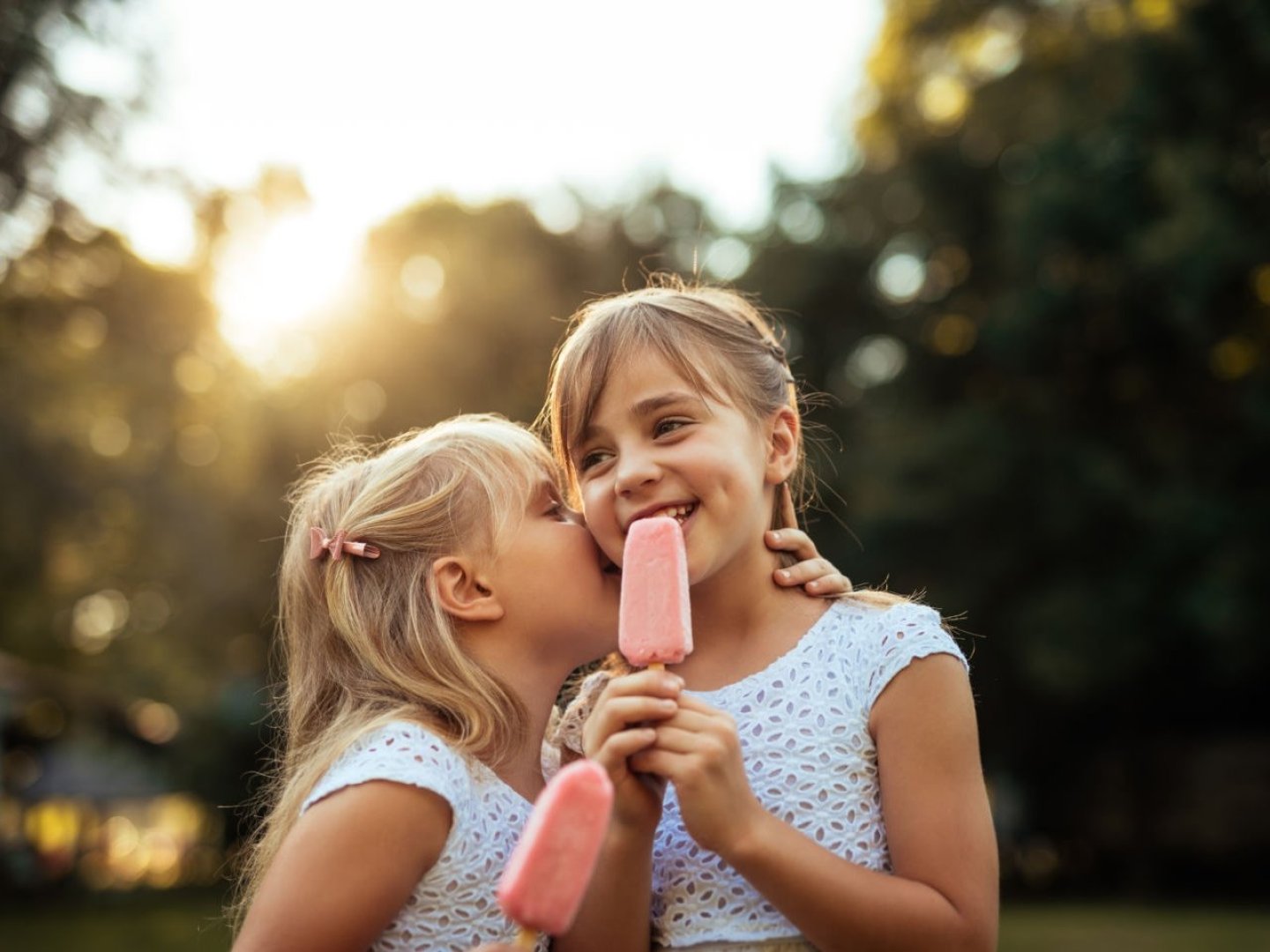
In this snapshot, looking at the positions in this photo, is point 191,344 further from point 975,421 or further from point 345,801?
point 345,801

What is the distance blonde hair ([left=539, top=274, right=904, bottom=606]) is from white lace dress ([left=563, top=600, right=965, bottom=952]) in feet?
0.73

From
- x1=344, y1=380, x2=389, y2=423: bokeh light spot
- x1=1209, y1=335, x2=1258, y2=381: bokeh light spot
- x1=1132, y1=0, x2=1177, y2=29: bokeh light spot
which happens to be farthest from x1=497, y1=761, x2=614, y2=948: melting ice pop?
x1=344, y1=380, x2=389, y2=423: bokeh light spot

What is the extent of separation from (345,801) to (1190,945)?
15.4 m

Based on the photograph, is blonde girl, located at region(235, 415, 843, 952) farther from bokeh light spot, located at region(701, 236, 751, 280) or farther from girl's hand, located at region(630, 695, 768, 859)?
bokeh light spot, located at region(701, 236, 751, 280)

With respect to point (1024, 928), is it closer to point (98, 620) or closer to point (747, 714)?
point (747, 714)

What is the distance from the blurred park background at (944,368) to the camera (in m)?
18.2

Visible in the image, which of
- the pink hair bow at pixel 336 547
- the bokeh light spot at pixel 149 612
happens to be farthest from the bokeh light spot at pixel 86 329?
the bokeh light spot at pixel 149 612

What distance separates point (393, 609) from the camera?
3465 millimetres

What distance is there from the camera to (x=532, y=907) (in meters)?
2.47

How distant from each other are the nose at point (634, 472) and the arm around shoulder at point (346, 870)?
0.80 meters

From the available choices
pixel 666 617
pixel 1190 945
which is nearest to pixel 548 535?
pixel 666 617

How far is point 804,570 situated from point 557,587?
0.62m

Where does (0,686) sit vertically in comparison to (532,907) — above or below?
above

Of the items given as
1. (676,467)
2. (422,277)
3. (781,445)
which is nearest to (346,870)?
(676,467)
